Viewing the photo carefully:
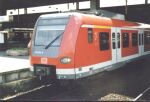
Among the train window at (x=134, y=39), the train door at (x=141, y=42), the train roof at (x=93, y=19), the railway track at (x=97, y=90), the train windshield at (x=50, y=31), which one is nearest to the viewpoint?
the railway track at (x=97, y=90)

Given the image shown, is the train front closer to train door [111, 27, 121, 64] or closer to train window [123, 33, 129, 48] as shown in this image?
train door [111, 27, 121, 64]

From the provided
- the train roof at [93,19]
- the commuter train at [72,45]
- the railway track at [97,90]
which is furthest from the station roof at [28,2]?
the commuter train at [72,45]

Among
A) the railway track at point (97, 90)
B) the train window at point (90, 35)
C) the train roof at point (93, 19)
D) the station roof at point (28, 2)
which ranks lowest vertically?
the railway track at point (97, 90)

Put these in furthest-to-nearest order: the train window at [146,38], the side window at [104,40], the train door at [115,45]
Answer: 1. the train window at [146,38]
2. the train door at [115,45]
3. the side window at [104,40]

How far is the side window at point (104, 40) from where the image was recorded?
12.9m

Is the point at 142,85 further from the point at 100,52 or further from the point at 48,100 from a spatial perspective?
the point at 48,100

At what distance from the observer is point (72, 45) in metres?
11.0

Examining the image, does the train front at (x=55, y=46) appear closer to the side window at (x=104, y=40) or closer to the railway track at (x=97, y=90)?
the railway track at (x=97, y=90)

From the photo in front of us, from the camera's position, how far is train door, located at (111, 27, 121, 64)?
1412 cm

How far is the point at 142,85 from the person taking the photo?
A: 13562 millimetres

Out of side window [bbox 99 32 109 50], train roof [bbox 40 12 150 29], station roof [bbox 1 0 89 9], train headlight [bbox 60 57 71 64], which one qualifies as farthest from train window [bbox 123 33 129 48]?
station roof [bbox 1 0 89 9]

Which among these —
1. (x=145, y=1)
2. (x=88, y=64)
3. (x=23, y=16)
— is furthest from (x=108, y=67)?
(x=23, y=16)

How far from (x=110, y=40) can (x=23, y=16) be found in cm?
3814

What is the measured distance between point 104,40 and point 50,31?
2579 millimetres
